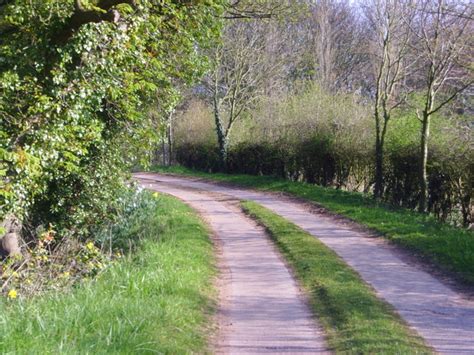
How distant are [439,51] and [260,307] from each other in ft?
36.7

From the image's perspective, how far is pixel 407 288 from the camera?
32.4ft

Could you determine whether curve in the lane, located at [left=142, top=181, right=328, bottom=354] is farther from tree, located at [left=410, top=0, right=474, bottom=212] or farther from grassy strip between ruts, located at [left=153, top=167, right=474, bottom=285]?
tree, located at [left=410, top=0, right=474, bottom=212]

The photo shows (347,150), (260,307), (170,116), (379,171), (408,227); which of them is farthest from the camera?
(347,150)

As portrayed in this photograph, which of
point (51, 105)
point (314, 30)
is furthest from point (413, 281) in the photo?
point (314, 30)

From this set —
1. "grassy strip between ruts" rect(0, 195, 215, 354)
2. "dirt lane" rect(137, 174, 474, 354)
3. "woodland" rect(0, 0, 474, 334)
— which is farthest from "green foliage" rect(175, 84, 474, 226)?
"grassy strip between ruts" rect(0, 195, 215, 354)

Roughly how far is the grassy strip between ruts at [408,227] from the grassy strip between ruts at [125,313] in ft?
13.9

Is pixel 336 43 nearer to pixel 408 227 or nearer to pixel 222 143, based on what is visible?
pixel 222 143

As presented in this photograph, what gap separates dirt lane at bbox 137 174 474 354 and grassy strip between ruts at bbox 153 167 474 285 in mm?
501

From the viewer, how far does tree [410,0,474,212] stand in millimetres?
16312

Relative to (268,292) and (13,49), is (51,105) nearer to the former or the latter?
(13,49)

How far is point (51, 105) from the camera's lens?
10.0 m

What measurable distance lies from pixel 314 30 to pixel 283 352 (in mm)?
35402

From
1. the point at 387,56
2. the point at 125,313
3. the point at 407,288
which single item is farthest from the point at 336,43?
the point at 125,313

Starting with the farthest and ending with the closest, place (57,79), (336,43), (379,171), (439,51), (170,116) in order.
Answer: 1. (336,43)
2. (379,171)
3. (170,116)
4. (439,51)
5. (57,79)
